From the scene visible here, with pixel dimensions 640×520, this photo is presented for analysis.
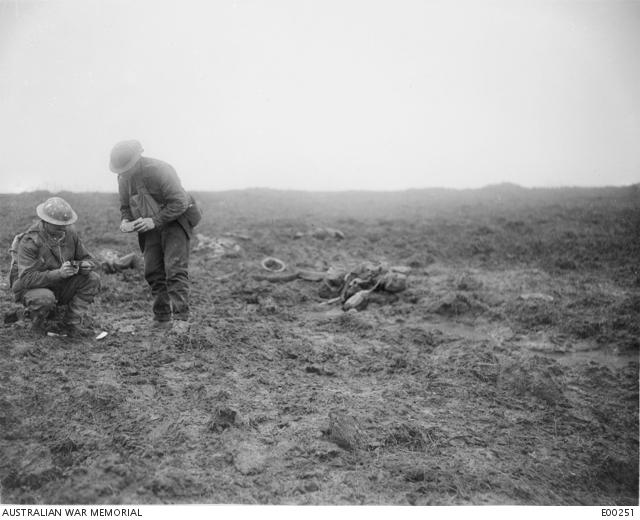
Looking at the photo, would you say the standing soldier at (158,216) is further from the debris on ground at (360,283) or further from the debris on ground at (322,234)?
the debris on ground at (322,234)

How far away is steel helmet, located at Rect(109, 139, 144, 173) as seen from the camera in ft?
13.9

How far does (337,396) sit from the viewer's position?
3.66 m

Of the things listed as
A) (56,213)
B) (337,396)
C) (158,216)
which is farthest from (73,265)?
(337,396)

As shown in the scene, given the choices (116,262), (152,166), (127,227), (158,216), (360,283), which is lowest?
(360,283)

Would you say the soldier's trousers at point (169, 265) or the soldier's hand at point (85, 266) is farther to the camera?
the soldier's trousers at point (169, 265)

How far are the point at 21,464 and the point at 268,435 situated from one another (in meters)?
1.49

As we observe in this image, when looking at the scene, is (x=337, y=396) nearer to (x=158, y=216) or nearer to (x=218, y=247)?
(x=158, y=216)

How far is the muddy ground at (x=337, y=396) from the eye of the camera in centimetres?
262

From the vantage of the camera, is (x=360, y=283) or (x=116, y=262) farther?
(x=116, y=262)

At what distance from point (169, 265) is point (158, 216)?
51 cm

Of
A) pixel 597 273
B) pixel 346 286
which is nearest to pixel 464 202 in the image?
pixel 597 273

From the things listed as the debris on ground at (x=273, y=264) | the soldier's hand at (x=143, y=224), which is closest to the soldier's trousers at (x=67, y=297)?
the soldier's hand at (x=143, y=224)

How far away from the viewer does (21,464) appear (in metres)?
2.61
